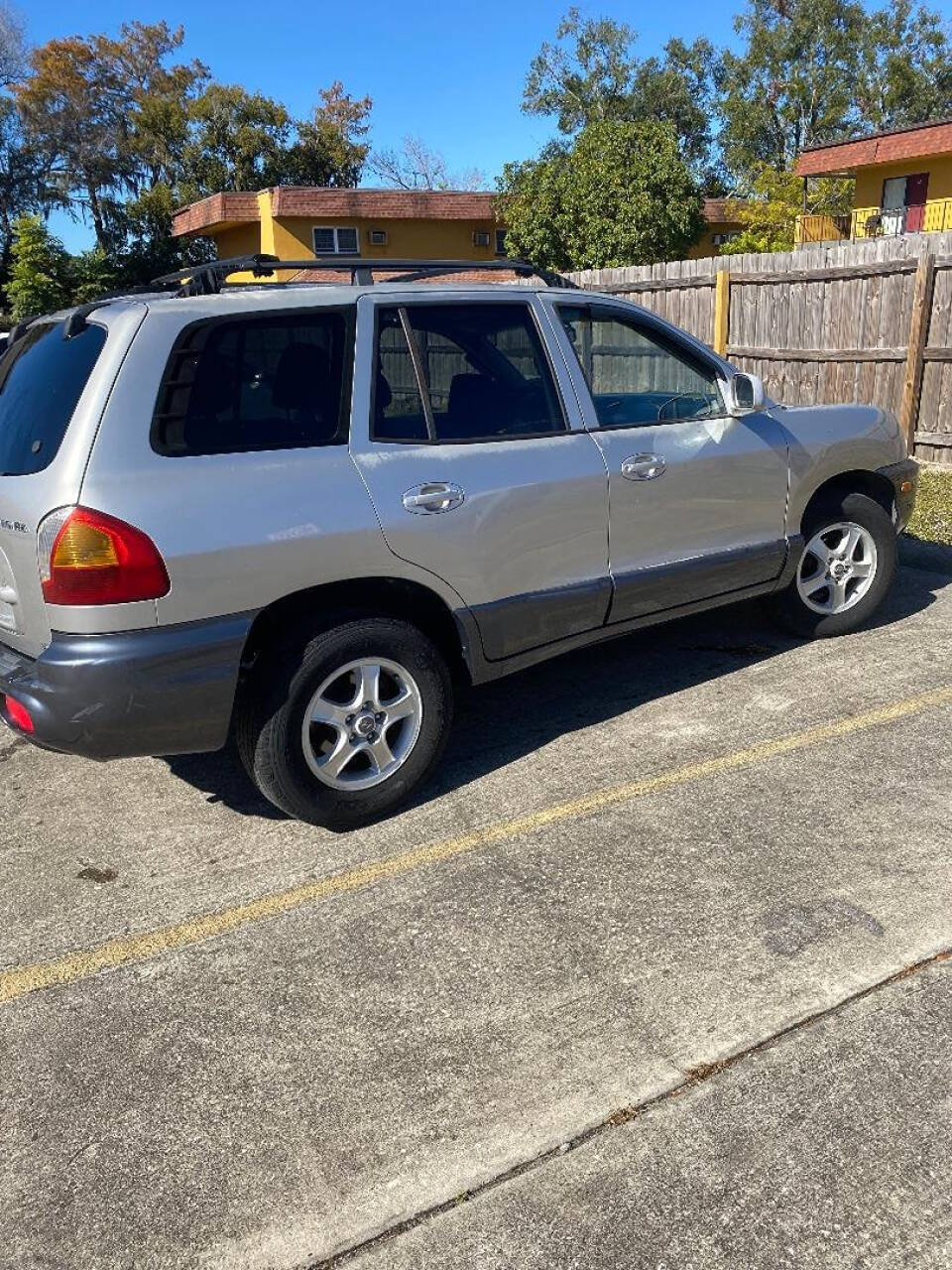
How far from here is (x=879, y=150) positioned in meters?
29.9

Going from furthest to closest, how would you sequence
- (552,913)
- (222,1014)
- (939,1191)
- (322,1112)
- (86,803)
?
(86,803) < (552,913) < (222,1014) < (322,1112) < (939,1191)

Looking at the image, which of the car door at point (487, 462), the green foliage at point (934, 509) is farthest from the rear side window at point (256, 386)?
the green foliage at point (934, 509)

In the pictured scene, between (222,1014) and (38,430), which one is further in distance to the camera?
(38,430)

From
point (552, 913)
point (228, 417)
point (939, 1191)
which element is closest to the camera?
point (939, 1191)

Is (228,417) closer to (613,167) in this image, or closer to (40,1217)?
(40,1217)

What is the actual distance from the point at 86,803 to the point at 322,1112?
204cm

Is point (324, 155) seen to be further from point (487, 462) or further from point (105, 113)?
point (487, 462)

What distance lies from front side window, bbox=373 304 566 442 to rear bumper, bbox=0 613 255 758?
0.99m

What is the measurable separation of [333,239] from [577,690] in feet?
106

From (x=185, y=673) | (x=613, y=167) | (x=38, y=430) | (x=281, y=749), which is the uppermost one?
(x=613, y=167)

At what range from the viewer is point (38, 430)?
330 cm

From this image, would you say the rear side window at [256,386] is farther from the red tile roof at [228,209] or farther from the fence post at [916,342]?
the red tile roof at [228,209]

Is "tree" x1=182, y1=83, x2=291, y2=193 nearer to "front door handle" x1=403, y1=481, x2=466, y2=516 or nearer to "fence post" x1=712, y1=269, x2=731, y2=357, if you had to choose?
"fence post" x1=712, y1=269, x2=731, y2=357

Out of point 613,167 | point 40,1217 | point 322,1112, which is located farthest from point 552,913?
point 613,167
